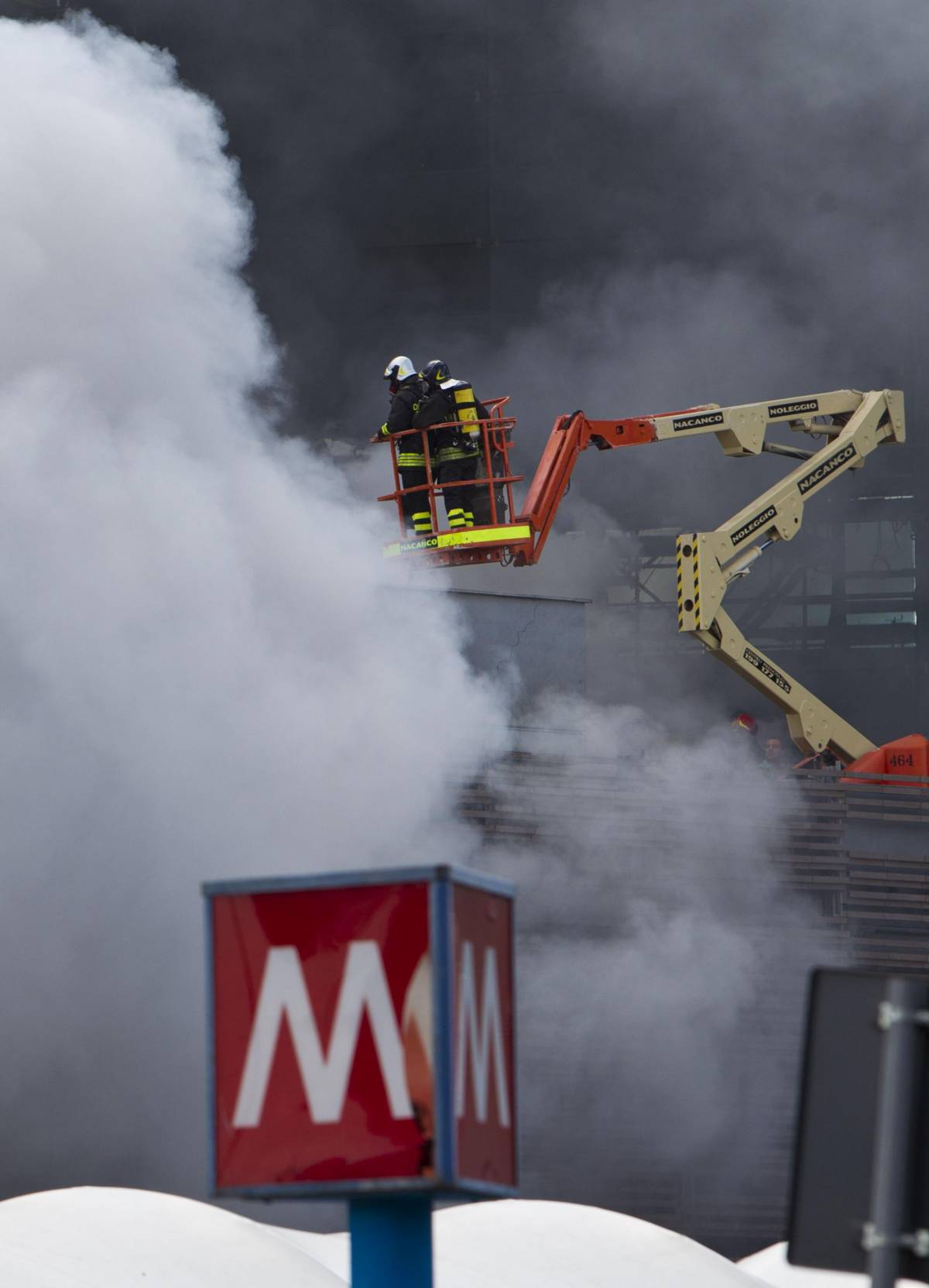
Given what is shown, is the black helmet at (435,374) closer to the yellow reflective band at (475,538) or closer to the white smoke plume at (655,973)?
the yellow reflective band at (475,538)

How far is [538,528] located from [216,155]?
2955 mm

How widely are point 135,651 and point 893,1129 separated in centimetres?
990

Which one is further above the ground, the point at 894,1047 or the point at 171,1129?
the point at 894,1047

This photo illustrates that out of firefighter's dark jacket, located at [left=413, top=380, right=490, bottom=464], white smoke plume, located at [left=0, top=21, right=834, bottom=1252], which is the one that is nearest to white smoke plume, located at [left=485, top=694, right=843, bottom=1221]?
white smoke plume, located at [left=0, top=21, right=834, bottom=1252]

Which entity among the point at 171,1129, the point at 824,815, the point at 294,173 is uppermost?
the point at 294,173

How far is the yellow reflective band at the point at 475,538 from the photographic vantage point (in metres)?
12.3

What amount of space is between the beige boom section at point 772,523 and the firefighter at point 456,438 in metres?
1.69

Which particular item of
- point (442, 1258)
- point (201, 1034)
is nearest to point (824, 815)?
point (201, 1034)

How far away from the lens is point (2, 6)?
17.5 metres

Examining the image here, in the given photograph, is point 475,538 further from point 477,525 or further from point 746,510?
point 746,510

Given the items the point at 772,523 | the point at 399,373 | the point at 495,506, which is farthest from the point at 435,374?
the point at 772,523

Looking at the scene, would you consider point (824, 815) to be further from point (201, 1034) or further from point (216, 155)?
point (216, 155)

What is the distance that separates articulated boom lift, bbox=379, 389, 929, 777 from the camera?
12852 millimetres

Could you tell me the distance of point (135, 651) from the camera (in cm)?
1180
